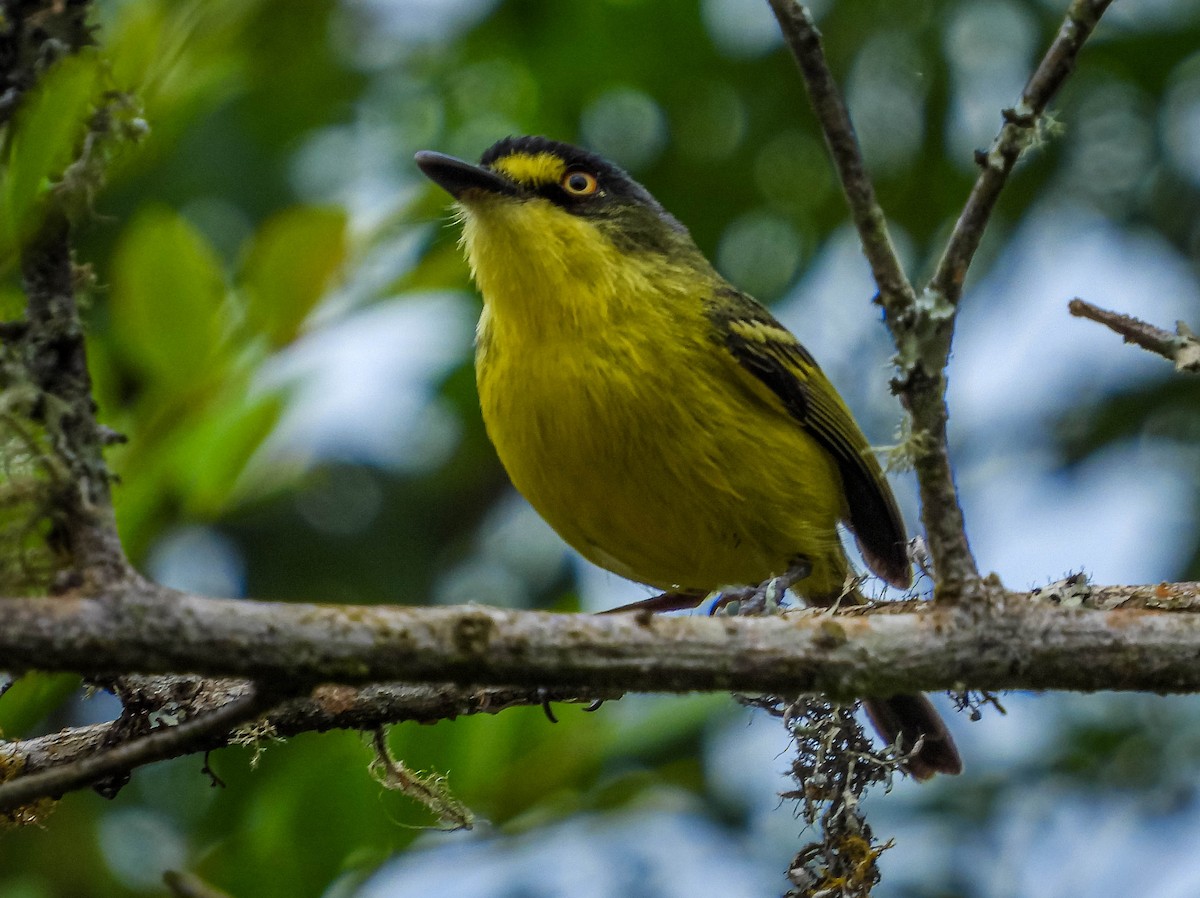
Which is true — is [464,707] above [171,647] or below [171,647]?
above

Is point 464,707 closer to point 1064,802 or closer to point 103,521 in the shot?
point 103,521

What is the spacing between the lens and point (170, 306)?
2691 millimetres

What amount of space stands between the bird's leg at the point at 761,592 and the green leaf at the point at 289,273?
1639 millimetres

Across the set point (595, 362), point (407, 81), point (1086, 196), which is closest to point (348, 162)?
point (407, 81)

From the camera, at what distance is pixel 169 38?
9.12 feet

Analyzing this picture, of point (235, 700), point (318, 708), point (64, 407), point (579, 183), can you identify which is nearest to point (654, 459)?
point (579, 183)

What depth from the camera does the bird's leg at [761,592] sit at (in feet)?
13.6

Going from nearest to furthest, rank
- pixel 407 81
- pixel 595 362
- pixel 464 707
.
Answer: pixel 464 707, pixel 595 362, pixel 407 81

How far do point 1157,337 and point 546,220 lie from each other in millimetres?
2187

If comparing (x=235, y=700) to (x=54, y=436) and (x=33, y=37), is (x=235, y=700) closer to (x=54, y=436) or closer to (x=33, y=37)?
(x=54, y=436)

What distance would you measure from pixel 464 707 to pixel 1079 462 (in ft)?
11.8

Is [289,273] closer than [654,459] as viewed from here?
Yes

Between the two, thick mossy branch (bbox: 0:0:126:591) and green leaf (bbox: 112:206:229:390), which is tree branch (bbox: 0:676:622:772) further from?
thick mossy branch (bbox: 0:0:126:591)

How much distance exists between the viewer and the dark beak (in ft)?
14.1
